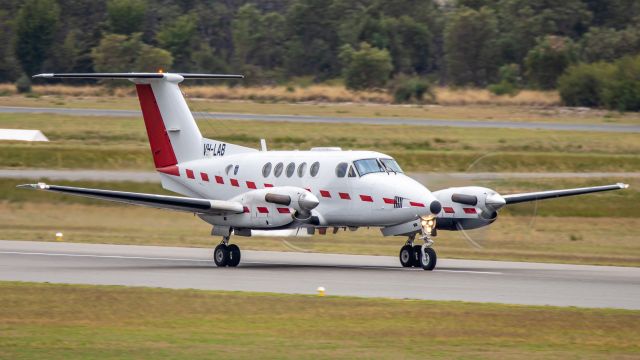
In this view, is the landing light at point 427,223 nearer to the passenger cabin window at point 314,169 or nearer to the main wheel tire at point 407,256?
the main wheel tire at point 407,256

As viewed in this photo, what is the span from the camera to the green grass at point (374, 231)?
109 ft

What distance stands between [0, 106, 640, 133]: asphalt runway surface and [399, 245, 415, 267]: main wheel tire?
30781mm

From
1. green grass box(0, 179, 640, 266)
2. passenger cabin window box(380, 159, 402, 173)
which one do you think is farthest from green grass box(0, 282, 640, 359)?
green grass box(0, 179, 640, 266)

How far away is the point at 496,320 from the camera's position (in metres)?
18.2

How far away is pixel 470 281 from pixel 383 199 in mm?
3240

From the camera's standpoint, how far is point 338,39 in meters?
93.4

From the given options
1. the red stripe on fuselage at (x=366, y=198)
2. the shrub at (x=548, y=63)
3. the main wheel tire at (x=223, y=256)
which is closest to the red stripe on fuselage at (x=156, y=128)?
the main wheel tire at (x=223, y=256)

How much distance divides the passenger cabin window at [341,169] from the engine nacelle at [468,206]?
6.82ft

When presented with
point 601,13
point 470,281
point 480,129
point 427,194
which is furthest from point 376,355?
point 601,13

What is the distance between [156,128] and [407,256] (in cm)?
756

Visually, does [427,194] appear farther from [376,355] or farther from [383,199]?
[376,355]

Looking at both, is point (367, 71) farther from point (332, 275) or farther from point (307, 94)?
point (332, 275)

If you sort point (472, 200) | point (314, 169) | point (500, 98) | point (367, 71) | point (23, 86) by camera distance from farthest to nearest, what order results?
point (367, 71) → point (500, 98) → point (23, 86) → point (314, 169) → point (472, 200)

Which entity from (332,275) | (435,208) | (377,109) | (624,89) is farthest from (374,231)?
(624,89)
